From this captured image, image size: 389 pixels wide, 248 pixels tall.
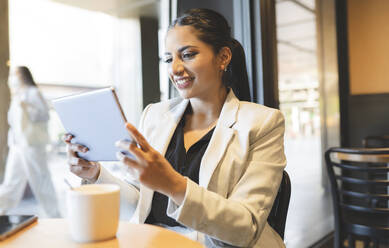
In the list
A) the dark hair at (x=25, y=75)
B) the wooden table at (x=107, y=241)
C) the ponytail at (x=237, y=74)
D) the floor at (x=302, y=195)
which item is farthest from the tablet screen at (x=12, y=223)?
the floor at (x=302, y=195)

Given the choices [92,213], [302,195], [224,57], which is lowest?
[302,195]

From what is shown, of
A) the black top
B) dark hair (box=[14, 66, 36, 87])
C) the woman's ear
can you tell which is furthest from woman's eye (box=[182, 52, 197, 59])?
dark hair (box=[14, 66, 36, 87])

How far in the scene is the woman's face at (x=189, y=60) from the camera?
1.23m

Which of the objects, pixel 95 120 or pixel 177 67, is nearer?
pixel 95 120

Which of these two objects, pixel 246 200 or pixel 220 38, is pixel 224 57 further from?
pixel 246 200

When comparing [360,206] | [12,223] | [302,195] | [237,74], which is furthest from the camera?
[302,195]

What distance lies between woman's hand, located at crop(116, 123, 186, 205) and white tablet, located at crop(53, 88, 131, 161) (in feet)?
0.09

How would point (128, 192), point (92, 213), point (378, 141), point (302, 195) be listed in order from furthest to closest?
point (378, 141)
point (302, 195)
point (128, 192)
point (92, 213)

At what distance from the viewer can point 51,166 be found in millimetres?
2252

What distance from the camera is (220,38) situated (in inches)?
51.4

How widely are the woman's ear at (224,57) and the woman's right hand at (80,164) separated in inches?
23.5

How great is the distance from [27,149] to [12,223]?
1.43 meters

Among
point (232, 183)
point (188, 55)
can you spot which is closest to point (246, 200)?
point (232, 183)

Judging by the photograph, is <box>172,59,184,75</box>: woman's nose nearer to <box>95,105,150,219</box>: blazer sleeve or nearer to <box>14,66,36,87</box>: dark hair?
<box>95,105,150,219</box>: blazer sleeve
